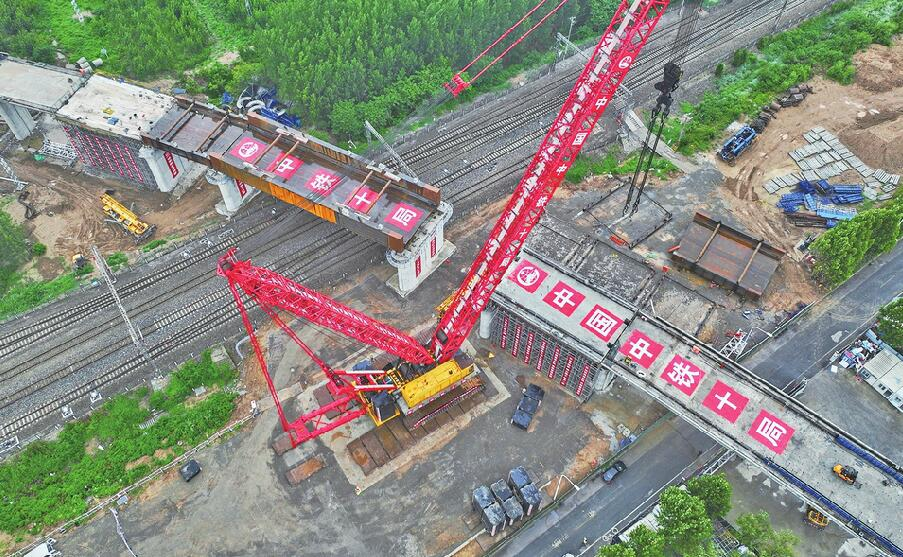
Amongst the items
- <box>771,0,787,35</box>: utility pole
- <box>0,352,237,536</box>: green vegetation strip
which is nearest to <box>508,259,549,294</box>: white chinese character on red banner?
<box>0,352,237,536</box>: green vegetation strip

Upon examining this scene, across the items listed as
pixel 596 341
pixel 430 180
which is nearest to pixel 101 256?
Result: pixel 430 180

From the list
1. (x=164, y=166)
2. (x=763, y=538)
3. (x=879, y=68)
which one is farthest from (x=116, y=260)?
(x=879, y=68)

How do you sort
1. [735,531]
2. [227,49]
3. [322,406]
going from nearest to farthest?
[735,531] < [322,406] < [227,49]

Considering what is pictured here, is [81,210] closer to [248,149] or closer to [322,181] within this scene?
[248,149]

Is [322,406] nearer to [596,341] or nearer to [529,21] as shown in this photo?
[596,341]

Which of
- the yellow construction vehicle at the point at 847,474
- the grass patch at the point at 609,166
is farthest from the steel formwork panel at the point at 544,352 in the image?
the grass patch at the point at 609,166

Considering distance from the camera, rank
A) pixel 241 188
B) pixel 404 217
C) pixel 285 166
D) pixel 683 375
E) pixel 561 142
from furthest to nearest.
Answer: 1. pixel 241 188
2. pixel 285 166
3. pixel 404 217
4. pixel 683 375
5. pixel 561 142
